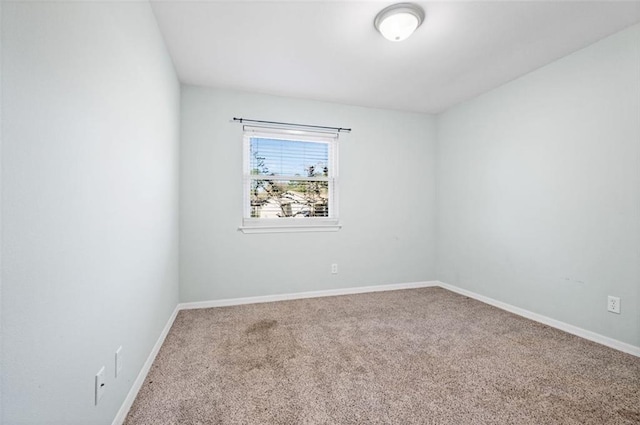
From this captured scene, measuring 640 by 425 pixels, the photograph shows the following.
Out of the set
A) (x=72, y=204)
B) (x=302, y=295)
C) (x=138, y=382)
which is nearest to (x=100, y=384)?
(x=138, y=382)

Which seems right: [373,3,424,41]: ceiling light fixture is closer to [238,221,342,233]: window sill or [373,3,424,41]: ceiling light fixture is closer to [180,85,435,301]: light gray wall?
[180,85,435,301]: light gray wall

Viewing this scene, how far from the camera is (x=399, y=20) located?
189 cm

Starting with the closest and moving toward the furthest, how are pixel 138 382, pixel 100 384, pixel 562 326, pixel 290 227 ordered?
pixel 100 384, pixel 138 382, pixel 562 326, pixel 290 227

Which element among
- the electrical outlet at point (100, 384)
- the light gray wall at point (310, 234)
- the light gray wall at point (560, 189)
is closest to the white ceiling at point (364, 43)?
the light gray wall at point (560, 189)

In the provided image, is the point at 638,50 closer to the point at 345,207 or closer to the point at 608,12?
the point at 608,12

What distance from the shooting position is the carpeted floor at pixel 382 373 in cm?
146

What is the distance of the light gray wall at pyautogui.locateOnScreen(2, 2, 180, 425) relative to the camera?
0.72m

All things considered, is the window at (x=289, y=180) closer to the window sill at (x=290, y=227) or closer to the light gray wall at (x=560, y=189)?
the window sill at (x=290, y=227)

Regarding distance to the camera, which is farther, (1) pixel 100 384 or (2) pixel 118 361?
(2) pixel 118 361

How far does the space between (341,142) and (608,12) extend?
2.43 meters

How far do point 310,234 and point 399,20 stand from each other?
7.65ft

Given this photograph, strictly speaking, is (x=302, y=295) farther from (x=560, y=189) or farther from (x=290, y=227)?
(x=560, y=189)

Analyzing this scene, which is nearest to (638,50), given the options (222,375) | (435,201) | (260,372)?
(435,201)

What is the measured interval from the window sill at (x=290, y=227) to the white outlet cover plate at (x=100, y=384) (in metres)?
2.05
